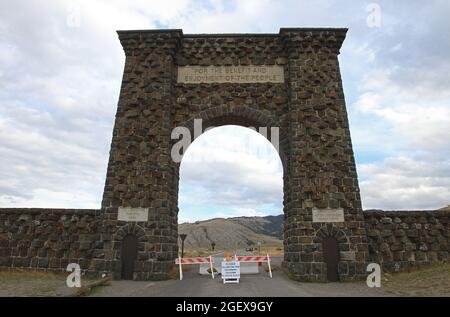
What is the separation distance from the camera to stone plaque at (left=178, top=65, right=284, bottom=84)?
46.6 feet

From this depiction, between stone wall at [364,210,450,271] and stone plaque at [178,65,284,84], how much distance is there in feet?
22.7

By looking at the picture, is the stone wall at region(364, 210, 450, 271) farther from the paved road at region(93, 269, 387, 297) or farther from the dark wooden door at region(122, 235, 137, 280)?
the dark wooden door at region(122, 235, 137, 280)

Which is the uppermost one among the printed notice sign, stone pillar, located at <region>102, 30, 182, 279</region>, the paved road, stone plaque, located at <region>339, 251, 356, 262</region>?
stone pillar, located at <region>102, 30, 182, 279</region>

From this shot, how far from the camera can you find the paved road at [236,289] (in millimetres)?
8828

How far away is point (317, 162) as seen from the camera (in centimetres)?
1291

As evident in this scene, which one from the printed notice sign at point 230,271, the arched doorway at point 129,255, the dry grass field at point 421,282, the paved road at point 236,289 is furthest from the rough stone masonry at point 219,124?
the printed notice sign at point 230,271

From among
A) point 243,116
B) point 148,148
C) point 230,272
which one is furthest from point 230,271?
point 243,116

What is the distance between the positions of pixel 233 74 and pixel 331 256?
836 centimetres

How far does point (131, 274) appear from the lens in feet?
39.1

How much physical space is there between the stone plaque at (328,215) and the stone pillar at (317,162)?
12cm

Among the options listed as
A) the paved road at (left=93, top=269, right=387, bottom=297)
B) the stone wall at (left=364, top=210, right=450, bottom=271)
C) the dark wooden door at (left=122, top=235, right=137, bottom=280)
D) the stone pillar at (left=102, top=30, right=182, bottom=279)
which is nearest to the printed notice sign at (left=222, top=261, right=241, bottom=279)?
the paved road at (left=93, top=269, right=387, bottom=297)

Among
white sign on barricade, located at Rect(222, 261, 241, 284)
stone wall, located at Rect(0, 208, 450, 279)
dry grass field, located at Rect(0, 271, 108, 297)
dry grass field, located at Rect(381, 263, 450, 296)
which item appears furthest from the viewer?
stone wall, located at Rect(0, 208, 450, 279)

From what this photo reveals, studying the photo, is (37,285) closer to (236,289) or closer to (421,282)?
(236,289)

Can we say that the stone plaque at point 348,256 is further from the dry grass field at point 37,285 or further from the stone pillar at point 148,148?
the dry grass field at point 37,285
